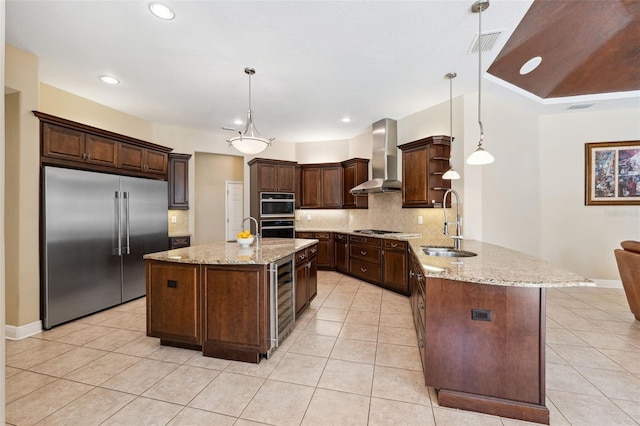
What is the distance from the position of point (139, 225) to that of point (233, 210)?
3.00 metres

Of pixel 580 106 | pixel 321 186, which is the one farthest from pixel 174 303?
pixel 580 106

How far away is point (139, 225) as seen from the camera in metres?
3.89

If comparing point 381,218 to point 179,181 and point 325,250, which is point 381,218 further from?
point 179,181

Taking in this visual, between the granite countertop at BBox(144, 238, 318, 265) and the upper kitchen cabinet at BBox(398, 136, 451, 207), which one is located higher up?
the upper kitchen cabinet at BBox(398, 136, 451, 207)

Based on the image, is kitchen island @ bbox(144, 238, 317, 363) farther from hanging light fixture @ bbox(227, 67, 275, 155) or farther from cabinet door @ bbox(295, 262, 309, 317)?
hanging light fixture @ bbox(227, 67, 275, 155)

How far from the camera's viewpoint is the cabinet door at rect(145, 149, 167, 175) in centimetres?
415

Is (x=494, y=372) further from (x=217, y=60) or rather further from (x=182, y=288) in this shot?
(x=217, y=60)

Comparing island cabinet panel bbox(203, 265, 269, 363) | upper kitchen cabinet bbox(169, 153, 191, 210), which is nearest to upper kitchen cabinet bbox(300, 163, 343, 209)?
upper kitchen cabinet bbox(169, 153, 191, 210)

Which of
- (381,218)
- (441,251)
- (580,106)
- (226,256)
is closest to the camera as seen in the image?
(226,256)

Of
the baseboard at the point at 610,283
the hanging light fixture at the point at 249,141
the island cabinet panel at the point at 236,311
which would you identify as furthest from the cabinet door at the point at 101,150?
the baseboard at the point at 610,283

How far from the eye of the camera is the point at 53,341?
2713mm

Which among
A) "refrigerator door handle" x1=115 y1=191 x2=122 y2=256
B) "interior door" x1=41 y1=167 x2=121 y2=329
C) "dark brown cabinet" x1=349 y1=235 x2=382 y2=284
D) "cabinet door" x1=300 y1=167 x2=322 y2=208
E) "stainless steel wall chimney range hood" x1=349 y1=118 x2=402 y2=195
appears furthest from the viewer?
"cabinet door" x1=300 y1=167 x2=322 y2=208

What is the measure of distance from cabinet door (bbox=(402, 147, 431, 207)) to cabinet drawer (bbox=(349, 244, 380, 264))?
0.94m

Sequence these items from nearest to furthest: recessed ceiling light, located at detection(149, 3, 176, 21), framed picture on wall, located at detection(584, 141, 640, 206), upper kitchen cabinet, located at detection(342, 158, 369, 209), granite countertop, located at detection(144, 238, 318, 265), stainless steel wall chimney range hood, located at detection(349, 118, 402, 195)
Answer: recessed ceiling light, located at detection(149, 3, 176, 21) < granite countertop, located at detection(144, 238, 318, 265) < framed picture on wall, located at detection(584, 141, 640, 206) < stainless steel wall chimney range hood, located at detection(349, 118, 402, 195) < upper kitchen cabinet, located at detection(342, 158, 369, 209)
